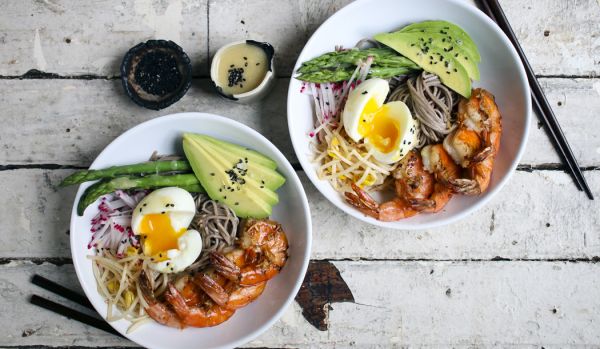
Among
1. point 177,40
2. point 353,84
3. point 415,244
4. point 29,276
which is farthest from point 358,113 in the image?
point 29,276

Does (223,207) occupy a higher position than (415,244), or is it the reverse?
(223,207)

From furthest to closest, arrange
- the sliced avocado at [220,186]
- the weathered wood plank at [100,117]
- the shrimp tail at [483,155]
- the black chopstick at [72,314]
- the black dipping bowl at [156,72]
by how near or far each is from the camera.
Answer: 1. the weathered wood plank at [100,117]
2. the black chopstick at [72,314]
3. the black dipping bowl at [156,72]
4. the sliced avocado at [220,186]
5. the shrimp tail at [483,155]

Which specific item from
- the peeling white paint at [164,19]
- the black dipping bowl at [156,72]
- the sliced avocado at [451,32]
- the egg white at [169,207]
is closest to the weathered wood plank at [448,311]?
the egg white at [169,207]

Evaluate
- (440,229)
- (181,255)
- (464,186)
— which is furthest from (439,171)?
(181,255)

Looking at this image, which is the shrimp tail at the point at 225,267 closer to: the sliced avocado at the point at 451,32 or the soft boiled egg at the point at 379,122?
the soft boiled egg at the point at 379,122

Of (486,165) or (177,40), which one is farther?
(177,40)

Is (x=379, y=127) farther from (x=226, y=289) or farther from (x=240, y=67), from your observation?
(x=226, y=289)

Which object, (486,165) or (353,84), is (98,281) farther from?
(486,165)
